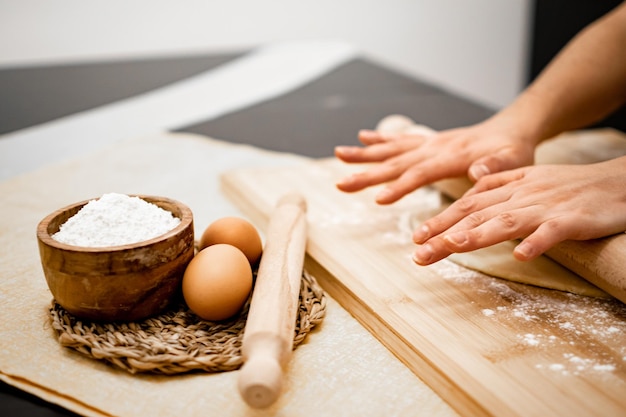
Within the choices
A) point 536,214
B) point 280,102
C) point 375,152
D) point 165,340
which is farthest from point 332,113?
point 165,340

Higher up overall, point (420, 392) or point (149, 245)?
point (149, 245)

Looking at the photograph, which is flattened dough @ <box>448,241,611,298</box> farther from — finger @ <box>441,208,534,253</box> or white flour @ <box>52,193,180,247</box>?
white flour @ <box>52,193,180,247</box>

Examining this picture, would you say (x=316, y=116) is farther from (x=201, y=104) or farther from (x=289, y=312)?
(x=289, y=312)

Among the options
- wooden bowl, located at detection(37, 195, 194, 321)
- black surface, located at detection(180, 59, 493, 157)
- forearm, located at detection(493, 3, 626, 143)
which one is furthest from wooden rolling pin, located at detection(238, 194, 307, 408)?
black surface, located at detection(180, 59, 493, 157)

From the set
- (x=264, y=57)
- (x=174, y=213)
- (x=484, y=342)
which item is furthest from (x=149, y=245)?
(x=264, y=57)

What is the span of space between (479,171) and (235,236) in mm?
443

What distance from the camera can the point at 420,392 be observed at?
0.66 meters

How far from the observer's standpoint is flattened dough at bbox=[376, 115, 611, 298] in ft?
2.75

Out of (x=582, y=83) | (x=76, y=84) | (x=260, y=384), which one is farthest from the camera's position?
(x=76, y=84)

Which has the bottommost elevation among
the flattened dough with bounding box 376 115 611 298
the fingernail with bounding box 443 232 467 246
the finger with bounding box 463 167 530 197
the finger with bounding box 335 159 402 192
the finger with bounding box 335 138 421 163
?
the flattened dough with bounding box 376 115 611 298

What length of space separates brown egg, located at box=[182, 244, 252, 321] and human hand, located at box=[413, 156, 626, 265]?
23cm

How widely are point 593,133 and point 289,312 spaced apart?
127 cm

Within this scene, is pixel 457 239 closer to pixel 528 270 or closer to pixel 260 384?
pixel 528 270

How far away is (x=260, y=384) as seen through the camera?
55 centimetres
